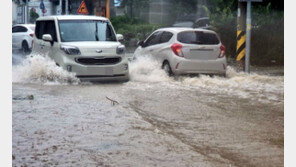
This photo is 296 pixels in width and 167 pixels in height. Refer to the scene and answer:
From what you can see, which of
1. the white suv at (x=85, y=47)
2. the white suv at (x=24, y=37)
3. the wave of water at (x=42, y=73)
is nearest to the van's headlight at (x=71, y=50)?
the white suv at (x=85, y=47)

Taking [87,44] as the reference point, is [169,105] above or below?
below

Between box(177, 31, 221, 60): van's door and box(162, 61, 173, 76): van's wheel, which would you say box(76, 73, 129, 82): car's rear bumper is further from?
box(177, 31, 221, 60): van's door

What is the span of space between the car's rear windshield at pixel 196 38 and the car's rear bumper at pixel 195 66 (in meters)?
0.53

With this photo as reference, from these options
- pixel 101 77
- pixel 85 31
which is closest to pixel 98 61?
pixel 101 77

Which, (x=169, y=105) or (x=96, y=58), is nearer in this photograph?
(x=169, y=105)

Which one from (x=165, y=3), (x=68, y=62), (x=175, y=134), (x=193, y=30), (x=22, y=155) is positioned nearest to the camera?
(x=22, y=155)

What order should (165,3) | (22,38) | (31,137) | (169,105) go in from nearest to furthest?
(31,137)
(169,105)
(22,38)
(165,3)

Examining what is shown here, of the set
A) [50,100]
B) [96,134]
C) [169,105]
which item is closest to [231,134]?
[96,134]

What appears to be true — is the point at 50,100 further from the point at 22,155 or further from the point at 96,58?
the point at 22,155

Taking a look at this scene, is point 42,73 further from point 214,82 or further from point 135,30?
point 135,30

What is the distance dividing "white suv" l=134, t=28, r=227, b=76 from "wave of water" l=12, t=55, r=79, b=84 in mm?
2731

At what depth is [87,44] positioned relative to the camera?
1268cm

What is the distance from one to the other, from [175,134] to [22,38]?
1951 centimetres

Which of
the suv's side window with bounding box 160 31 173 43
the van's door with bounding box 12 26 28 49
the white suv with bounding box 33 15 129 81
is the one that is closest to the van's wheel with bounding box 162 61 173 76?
the suv's side window with bounding box 160 31 173 43
